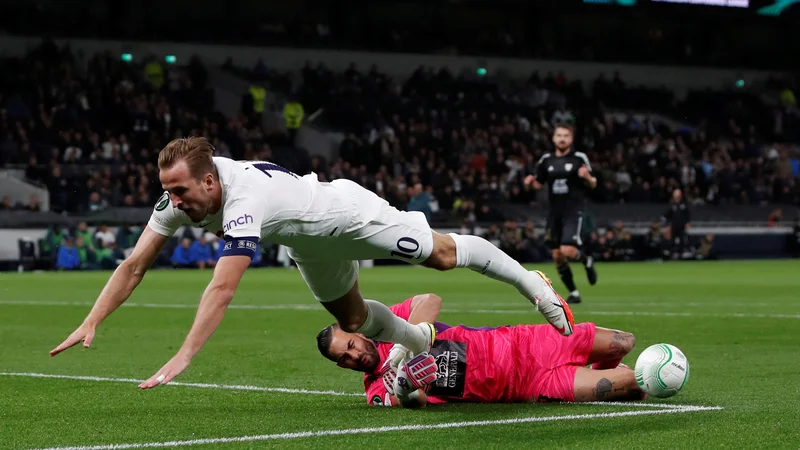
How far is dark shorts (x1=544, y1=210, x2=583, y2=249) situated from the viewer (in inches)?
711

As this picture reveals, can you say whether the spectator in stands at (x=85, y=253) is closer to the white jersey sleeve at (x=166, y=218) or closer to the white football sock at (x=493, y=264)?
the white jersey sleeve at (x=166, y=218)

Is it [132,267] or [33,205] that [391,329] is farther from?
[33,205]

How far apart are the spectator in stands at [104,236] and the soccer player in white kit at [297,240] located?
78.1ft

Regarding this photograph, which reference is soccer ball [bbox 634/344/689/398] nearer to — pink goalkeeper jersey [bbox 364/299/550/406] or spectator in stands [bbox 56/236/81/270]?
pink goalkeeper jersey [bbox 364/299/550/406]

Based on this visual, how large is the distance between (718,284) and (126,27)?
2514cm

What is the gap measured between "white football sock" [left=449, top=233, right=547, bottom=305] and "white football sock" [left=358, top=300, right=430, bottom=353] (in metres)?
0.54

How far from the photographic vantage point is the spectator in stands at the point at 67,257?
30594mm

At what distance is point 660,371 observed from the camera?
7.52 m

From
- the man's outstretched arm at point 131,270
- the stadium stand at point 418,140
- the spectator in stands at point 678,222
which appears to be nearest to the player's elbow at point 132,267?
the man's outstretched arm at point 131,270

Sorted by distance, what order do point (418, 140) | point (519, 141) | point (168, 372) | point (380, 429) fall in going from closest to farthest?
point (168, 372)
point (380, 429)
point (418, 140)
point (519, 141)

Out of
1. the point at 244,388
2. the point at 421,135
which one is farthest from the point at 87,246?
the point at 244,388

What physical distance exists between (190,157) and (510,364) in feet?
8.40

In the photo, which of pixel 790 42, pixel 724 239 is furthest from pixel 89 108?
pixel 790 42

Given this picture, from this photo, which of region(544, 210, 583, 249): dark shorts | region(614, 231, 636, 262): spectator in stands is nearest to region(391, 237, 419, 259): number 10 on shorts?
region(544, 210, 583, 249): dark shorts
